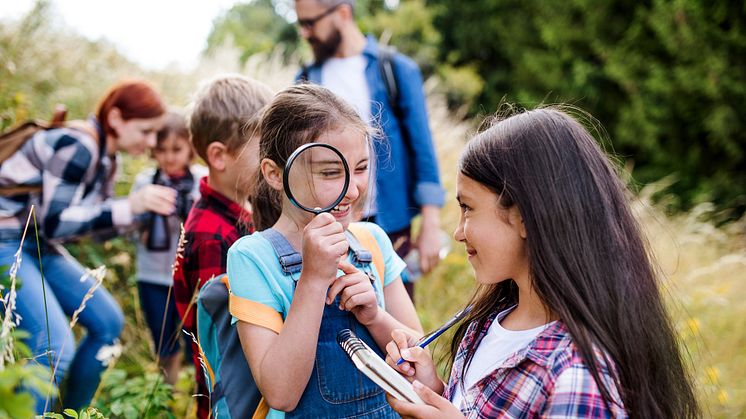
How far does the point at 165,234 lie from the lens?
3.57 metres

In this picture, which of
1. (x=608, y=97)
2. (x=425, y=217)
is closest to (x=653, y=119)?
(x=608, y=97)

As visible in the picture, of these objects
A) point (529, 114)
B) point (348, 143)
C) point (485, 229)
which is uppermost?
point (529, 114)

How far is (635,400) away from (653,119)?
9384 millimetres

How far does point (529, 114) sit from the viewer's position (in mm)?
1667

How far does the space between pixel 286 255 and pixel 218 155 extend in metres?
0.87

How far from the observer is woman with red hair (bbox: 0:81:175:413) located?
281cm

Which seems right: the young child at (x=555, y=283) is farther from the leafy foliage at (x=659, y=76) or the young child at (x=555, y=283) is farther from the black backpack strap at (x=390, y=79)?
the leafy foliage at (x=659, y=76)

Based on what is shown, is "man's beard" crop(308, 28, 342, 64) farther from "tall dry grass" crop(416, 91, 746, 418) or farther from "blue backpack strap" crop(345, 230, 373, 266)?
Answer: "blue backpack strap" crop(345, 230, 373, 266)

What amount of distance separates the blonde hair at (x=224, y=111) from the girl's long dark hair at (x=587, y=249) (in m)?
1.08

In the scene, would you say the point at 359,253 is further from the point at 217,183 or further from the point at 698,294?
the point at 698,294

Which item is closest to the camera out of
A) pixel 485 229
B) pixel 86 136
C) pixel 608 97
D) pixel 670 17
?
pixel 485 229

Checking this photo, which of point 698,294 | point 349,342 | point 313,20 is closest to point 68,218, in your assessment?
point 313,20

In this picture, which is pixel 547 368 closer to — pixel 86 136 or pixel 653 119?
pixel 86 136

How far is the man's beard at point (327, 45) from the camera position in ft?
11.4
